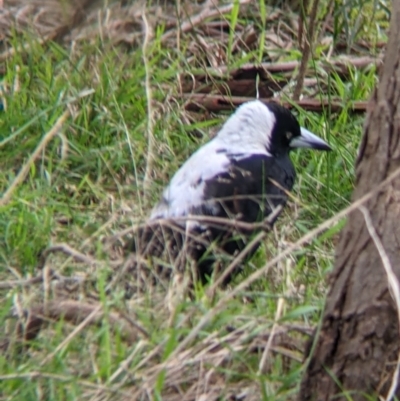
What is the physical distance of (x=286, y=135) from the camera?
15.2 ft

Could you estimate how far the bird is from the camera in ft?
11.6

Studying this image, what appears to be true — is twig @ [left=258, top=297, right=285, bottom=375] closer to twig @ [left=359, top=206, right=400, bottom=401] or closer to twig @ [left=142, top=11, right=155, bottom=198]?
twig @ [left=359, top=206, right=400, bottom=401]

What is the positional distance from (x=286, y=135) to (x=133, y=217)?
3.11ft

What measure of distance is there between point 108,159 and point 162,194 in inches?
23.1

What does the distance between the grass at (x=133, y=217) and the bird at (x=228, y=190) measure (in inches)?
4.5

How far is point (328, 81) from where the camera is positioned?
197 inches

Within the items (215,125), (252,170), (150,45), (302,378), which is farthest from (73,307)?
(150,45)

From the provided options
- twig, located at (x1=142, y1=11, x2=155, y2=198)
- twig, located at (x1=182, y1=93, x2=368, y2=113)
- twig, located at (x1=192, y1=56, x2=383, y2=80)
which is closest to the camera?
twig, located at (x1=142, y1=11, x2=155, y2=198)

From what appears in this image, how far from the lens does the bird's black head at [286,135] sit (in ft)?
15.1

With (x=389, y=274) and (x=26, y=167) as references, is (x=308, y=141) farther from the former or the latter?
(x=389, y=274)

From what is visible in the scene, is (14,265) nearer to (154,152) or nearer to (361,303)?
(154,152)

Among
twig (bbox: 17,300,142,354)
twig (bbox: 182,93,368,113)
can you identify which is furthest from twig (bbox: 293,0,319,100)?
twig (bbox: 17,300,142,354)

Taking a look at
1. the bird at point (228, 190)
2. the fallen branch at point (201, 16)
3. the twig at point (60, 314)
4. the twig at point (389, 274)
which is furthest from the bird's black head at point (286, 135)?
the twig at point (389, 274)

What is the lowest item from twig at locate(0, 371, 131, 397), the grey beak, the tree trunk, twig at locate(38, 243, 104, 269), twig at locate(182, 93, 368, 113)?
twig at locate(182, 93, 368, 113)
